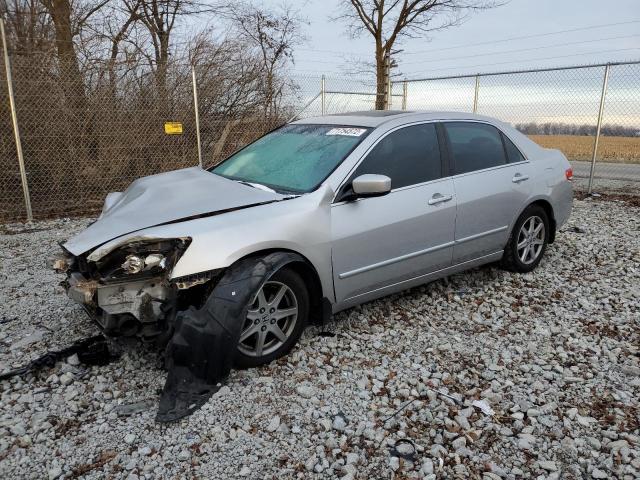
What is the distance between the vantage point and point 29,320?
151 inches

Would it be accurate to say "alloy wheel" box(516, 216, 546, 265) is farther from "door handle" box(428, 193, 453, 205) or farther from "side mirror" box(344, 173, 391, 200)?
"side mirror" box(344, 173, 391, 200)

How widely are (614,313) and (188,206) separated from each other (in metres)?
3.51

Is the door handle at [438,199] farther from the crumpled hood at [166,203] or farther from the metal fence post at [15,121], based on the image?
the metal fence post at [15,121]

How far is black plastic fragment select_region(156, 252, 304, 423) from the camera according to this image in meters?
2.69

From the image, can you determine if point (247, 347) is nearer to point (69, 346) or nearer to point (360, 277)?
point (360, 277)

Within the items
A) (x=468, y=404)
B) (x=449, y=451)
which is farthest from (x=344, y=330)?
(x=449, y=451)

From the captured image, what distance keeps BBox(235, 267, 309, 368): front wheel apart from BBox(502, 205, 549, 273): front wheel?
96.3 inches

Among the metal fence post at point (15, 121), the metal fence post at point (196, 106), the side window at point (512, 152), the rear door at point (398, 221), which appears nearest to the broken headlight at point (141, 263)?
the rear door at point (398, 221)

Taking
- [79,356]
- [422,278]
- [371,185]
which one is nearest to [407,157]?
[371,185]

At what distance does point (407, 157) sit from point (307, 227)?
3.85ft

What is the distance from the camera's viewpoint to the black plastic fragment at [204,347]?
2.69 metres

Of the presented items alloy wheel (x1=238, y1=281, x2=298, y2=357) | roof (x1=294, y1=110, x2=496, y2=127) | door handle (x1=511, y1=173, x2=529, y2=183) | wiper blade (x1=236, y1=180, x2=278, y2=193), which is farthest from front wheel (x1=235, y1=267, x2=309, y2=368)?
door handle (x1=511, y1=173, x2=529, y2=183)

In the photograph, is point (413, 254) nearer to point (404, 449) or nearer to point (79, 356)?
point (404, 449)

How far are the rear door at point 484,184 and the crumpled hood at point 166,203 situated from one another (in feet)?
5.58
